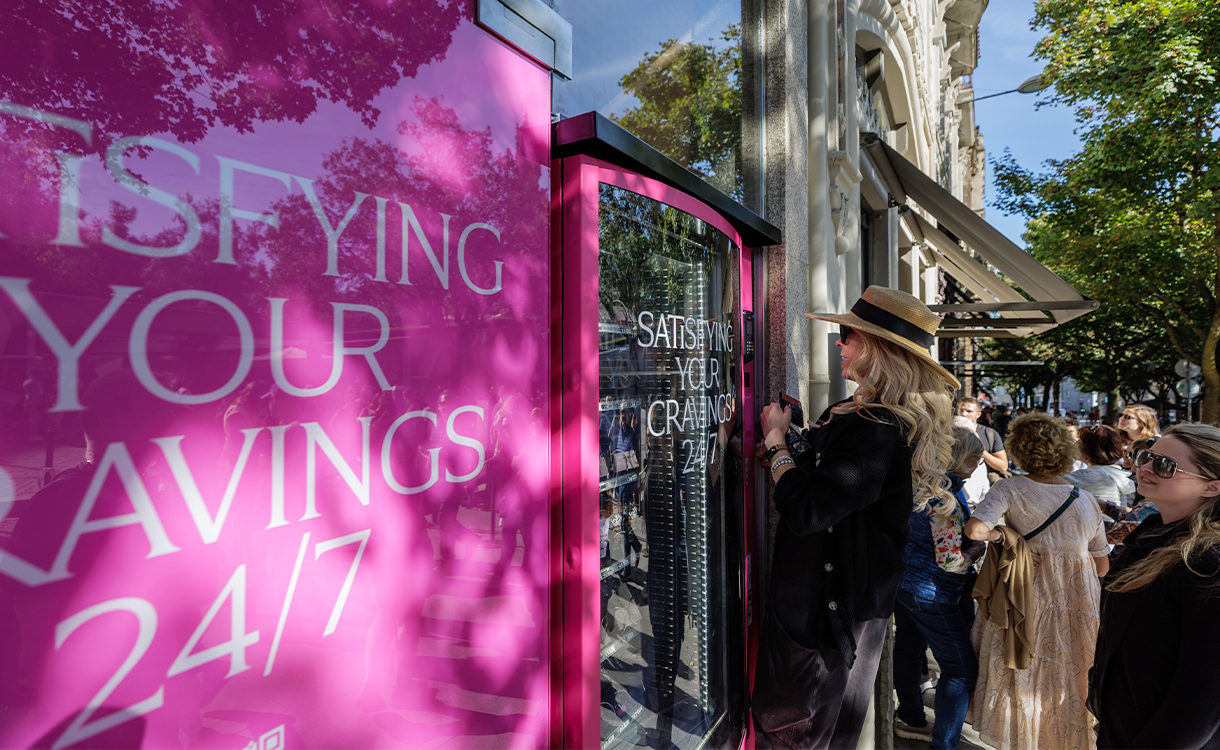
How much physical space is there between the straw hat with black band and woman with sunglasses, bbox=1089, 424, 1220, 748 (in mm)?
713

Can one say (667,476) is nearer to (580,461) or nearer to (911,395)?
(580,461)

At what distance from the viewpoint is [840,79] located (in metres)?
5.21

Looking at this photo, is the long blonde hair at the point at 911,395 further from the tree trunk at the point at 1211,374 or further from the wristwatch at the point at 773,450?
the tree trunk at the point at 1211,374

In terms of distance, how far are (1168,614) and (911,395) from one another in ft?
3.19

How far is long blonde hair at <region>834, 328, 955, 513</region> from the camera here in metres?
2.50

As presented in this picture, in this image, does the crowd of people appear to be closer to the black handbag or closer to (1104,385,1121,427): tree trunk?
the black handbag

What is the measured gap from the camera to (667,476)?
2.75 meters

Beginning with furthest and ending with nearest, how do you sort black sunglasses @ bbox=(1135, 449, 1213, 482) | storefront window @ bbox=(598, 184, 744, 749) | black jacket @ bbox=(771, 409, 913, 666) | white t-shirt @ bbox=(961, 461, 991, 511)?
white t-shirt @ bbox=(961, 461, 991, 511), storefront window @ bbox=(598, 184, 744, 749), black jacket @ bbox=(771, 409, 913, 666), black sunglasses @ bbox=(1135, 449, 1213, 482)

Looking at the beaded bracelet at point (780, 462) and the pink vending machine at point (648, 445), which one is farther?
the beaded bracelet at point (780, 462)

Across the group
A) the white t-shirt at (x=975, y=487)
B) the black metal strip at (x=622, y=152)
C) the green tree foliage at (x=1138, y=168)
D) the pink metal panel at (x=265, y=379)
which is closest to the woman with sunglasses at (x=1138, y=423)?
the white t-shirt at (x=975, y=487)

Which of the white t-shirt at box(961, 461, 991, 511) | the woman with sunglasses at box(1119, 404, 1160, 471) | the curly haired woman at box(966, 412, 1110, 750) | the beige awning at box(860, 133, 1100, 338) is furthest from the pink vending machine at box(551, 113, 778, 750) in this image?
the beige awning at box(860, 133, 1100, 338)

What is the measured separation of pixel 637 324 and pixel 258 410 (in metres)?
1.45

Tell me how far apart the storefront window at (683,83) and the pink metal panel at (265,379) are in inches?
27.4

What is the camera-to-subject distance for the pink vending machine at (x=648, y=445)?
2.23 m
